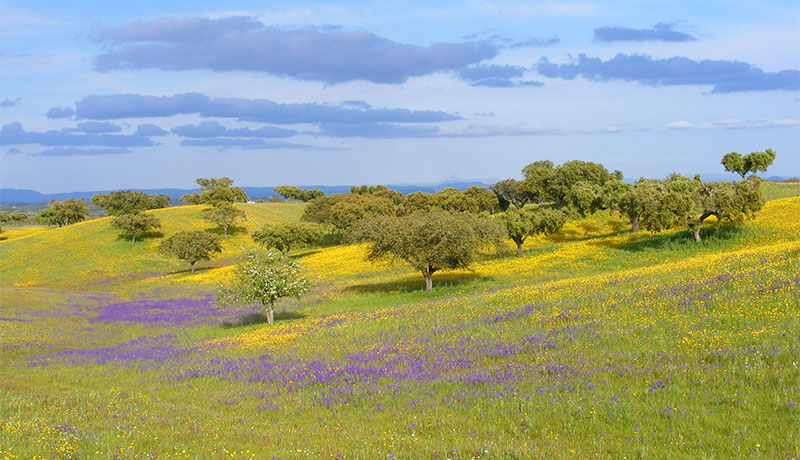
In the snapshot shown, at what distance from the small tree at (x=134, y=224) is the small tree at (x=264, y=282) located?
2782 inches

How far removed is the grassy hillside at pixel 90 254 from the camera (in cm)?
8169

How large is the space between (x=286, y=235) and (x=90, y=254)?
37753 mm

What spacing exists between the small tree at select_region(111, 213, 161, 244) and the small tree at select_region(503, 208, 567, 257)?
237 ft

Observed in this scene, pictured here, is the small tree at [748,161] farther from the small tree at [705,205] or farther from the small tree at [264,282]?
the small tree at [264,282]

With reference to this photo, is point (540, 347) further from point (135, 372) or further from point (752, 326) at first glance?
Answer: point (135, 372)

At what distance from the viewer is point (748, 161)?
3597 inches

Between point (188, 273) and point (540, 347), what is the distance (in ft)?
239

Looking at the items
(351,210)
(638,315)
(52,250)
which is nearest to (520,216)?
(638,315)

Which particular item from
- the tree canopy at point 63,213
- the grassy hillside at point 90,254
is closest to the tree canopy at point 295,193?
the tree canopy at point 63,213

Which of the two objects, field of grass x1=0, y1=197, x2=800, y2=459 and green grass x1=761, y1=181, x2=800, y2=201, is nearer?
field of grass x1=0, y1=197, x2=800, y2=459

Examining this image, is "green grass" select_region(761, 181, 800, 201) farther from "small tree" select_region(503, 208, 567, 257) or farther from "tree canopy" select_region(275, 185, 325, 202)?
"tree canopy" select_region(275, 185, 325, 202)

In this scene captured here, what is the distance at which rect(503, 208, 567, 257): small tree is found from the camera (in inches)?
2179

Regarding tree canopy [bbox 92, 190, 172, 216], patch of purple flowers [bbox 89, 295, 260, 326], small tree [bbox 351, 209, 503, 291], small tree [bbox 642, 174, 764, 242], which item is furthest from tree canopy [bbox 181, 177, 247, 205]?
small tree [bbox 642, 174, 764, 242]

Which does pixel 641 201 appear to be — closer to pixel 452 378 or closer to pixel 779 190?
pixel 452 378
